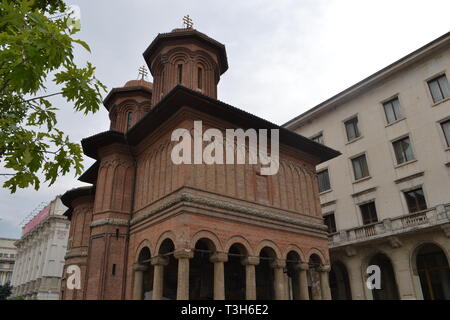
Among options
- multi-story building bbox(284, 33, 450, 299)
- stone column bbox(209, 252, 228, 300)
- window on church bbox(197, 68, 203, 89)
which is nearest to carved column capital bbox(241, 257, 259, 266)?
stone column bbox(209, 252, 228, 300)

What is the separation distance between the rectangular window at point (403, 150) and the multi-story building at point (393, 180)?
65 millimetres

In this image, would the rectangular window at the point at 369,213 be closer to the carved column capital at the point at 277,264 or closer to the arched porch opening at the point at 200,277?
the carved column capital at the point at 277,264

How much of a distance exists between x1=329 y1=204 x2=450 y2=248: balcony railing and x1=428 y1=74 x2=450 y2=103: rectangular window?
23.4ft

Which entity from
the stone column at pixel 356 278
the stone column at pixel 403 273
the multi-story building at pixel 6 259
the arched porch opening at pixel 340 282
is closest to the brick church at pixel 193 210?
the stone column at pixel 356 278

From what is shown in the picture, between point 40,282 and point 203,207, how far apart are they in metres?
43.8

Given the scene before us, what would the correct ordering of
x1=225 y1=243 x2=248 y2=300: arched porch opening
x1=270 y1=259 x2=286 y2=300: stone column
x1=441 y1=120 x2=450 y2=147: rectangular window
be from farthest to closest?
1. x1=441 y1=120 x2=450 y2=147: rectangular window
2. x1=225 y1=243 x2=248 y2=300: arched porch opening
3. x1=270 y1=259 x2=286 y2=300: stone column

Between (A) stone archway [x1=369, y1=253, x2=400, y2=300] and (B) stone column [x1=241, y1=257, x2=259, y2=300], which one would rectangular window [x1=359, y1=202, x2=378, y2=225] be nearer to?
(A) stone archway [x1=369, y1=253, x2=400, y2=300]

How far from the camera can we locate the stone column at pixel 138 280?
14.8 meters

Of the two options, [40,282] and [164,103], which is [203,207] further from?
[40,282]

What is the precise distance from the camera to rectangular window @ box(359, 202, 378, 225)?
23.8 m

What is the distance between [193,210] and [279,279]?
17.5 ft

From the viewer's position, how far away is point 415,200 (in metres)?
21.8

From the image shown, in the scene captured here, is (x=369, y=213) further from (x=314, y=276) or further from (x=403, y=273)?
(x=314, y=276)

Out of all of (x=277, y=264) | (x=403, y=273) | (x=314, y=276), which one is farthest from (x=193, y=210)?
(x=403, y=273)
